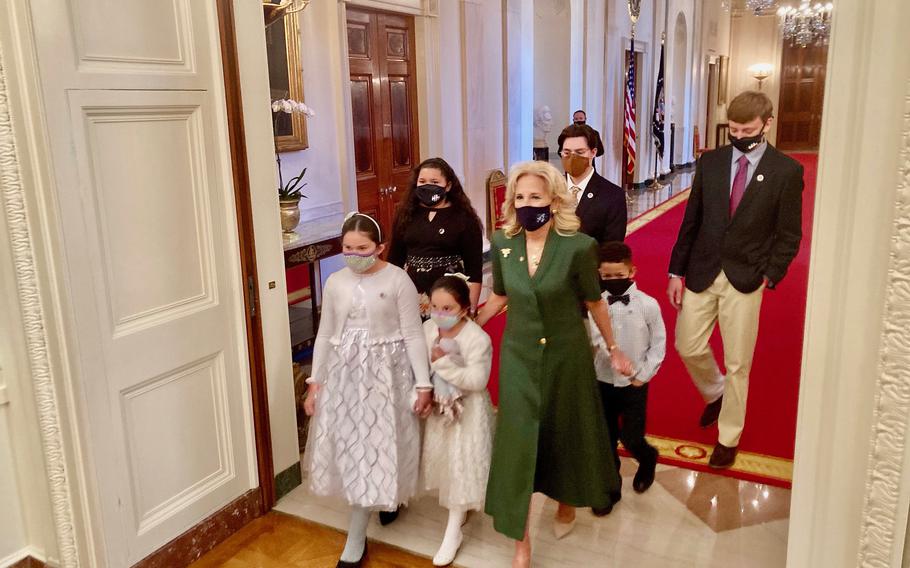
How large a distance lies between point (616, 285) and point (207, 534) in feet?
6.31

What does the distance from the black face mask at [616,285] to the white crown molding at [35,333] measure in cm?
204

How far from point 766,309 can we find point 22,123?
5.28m

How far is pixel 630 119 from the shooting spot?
1295cm

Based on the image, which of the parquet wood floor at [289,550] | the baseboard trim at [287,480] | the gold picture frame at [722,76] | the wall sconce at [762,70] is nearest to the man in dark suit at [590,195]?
the parquet wood floor at [289,550]

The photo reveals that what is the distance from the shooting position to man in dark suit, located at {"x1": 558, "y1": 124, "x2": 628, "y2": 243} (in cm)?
329

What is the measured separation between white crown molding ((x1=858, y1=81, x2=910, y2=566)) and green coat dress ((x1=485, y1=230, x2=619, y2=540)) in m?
0.91

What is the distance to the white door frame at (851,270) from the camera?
6.03ft

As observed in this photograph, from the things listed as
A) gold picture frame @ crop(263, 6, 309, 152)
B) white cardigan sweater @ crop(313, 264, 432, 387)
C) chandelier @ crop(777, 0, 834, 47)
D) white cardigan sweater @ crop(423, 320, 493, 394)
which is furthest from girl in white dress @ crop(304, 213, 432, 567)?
chandelier @ crop(777, 0, 834, 47)

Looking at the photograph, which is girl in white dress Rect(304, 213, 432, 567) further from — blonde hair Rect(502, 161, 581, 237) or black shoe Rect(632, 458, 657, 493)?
black shoe Rect(632, 458, 657, 493)

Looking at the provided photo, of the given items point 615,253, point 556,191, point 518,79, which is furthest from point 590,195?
point 518,79

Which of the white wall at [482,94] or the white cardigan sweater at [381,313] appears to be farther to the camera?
the white wall at [482,94]

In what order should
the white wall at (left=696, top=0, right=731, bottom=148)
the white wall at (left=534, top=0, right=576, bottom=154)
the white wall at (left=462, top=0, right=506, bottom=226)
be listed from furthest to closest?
the white wall at (left=696, top=0, right=731, bottom=148) < the white wall at (left=534, top=0, right=576, bottom=154) < the white wall at (left=462, top=0, right=506, bottom=226)

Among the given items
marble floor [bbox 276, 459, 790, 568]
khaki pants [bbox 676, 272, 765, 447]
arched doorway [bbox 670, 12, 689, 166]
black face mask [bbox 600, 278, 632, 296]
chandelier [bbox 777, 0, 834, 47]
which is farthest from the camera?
arched doorway [bbox 670, 12, 689, 166]

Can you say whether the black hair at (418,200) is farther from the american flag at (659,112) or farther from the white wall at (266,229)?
the american flag at (659,112)
